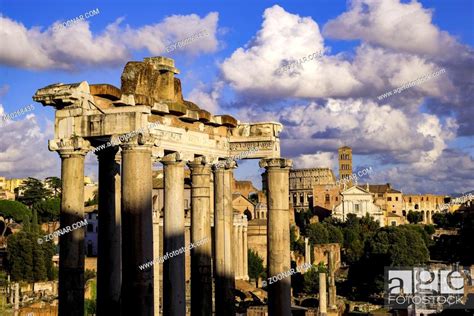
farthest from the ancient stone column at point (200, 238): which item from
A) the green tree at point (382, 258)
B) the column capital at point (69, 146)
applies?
the green tree at point (382, 258)

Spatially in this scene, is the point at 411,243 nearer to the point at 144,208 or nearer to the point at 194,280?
the point at 194,280

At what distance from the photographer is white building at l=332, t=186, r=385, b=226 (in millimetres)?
103562

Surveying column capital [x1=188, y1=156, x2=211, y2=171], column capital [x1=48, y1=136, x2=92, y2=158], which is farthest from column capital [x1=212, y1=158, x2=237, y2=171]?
column capital [x1=48, y1=136, x2=92, y2=158]

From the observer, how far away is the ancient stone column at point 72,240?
407 inches

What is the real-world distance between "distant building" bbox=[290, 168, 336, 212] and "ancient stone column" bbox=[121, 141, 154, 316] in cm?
11382

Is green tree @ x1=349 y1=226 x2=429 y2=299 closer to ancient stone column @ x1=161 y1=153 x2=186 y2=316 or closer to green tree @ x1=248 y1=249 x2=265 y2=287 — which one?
green tree @ x1=248 y1=249 x2=265 y2=287

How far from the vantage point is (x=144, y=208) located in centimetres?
993

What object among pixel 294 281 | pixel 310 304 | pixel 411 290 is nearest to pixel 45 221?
pixel 294 281

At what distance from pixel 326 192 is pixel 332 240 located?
106 ft

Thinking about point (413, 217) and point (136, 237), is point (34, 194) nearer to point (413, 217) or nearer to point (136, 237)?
point (413, 217)

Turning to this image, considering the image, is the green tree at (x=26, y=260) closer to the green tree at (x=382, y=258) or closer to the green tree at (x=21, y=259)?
the green tree at (x=21, y=259)

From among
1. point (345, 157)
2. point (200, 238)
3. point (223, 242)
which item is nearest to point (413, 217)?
point (345, 157)

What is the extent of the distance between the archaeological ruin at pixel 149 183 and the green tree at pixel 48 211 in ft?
207

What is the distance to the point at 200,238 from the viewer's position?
13.3 meters
